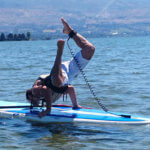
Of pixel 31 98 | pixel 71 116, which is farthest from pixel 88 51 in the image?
pixel 31 98

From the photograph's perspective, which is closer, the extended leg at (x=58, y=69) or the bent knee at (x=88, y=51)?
the extended leg at (x=58, y=69)

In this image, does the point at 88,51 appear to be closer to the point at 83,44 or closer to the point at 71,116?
the point at 83,44

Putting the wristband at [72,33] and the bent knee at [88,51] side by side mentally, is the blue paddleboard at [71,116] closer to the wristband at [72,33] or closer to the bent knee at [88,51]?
the bent knee at [88,51]

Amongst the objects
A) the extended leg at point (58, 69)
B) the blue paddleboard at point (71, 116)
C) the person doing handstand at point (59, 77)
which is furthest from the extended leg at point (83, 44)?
the blue paddleboard at point (71, 116)

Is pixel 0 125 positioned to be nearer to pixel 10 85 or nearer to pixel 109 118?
pixel 109 118

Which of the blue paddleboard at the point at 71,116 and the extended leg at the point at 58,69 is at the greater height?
the extended leg at the point at 58,69

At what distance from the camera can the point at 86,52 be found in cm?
948

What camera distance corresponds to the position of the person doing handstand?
29.8 ft

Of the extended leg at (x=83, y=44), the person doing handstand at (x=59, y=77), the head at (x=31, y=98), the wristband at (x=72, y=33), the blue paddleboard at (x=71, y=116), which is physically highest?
the wristband at (x=72, y=33)

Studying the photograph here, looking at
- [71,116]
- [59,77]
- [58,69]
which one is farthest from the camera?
[71,116]

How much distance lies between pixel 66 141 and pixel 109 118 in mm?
1402

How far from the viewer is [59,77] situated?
912cm

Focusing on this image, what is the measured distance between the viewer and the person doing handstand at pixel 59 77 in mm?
9086

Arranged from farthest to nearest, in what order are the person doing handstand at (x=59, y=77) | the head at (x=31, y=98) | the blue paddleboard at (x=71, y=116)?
the head at (x=31, y=98), the blue paddleboard at (x=71, y=116), the person doing handstand at (x=59, y=77)
